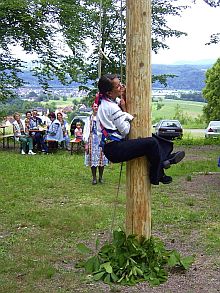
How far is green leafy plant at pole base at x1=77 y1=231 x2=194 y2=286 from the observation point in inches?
208

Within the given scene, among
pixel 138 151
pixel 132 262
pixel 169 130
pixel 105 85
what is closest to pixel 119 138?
pixel 138 151

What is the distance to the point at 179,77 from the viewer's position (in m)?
29.5

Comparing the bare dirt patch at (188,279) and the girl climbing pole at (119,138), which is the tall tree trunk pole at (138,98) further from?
the bare dirt patch at (188,279)

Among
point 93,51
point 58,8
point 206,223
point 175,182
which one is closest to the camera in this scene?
point 206,223

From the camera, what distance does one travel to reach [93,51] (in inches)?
934

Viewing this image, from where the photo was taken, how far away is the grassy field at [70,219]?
5488 millimetres

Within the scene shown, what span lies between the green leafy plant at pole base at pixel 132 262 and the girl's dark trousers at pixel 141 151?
2.23 ft

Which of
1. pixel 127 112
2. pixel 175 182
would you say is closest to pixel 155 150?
pixel 127 112

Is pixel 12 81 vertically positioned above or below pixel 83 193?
above

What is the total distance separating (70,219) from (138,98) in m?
3.02

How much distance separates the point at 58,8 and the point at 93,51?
14.4 ft

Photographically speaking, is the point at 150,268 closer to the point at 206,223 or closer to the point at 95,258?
the point at 95,258

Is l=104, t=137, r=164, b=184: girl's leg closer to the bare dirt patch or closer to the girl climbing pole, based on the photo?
the girl climbing pole

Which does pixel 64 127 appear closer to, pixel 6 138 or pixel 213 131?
pixel 6 138
